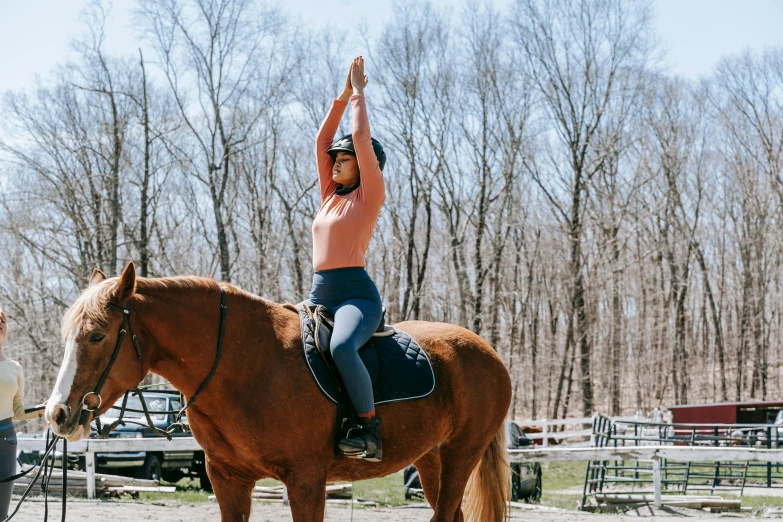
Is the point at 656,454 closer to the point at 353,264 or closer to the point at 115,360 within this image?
the point at 353,264

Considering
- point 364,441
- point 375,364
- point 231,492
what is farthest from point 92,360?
point 375,364

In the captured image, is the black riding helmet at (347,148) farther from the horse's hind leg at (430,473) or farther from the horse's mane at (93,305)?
the horse's hind leg at (430,473)

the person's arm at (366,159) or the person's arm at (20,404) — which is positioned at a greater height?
the person's arm at (366,159)

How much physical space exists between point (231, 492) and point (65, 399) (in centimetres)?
117

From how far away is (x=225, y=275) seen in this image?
26.2m

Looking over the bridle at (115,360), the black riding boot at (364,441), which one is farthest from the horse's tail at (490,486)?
the bridle at (115,360)

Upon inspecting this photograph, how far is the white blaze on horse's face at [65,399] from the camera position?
11.6 feet

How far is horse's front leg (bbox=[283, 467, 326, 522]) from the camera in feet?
13.3

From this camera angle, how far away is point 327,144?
16.6ft

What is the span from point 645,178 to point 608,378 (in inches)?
374

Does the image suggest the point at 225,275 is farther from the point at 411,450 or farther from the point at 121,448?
the point at 411,450

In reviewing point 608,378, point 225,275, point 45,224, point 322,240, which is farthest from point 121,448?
point 608,378

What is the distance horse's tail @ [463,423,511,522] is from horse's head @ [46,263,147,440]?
275 centimetres

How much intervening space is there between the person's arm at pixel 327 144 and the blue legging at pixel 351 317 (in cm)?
62
